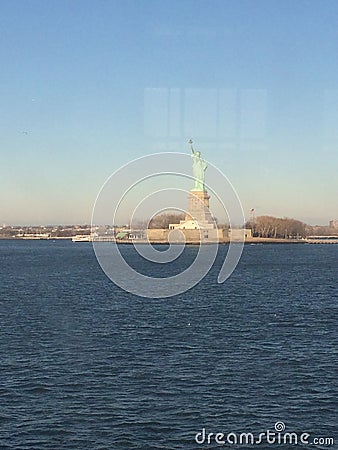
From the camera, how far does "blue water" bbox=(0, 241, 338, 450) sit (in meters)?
8.53

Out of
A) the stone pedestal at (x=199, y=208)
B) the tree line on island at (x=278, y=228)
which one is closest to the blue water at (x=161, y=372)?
the stone pedestal at (x=199, y=208)

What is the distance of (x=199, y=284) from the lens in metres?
26.8

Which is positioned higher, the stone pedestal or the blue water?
the stone pedestal

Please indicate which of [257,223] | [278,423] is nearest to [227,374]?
[278,423]

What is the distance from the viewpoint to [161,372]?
1089 cm

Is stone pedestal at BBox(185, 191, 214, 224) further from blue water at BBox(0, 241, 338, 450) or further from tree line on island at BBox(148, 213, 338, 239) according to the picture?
blue water at BBox(0, 241, 338, 450)

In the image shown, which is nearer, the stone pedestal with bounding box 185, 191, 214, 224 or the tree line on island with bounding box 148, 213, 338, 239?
the stone pedestal with bounding box 185, 191, 214, 224

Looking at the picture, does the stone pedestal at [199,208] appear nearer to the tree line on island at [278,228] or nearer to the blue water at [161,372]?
the tree line on island at [278,228]

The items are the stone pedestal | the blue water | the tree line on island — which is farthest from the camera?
the tree line on island

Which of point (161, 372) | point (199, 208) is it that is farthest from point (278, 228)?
point (161, 372)

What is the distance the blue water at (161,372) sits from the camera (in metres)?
8.53

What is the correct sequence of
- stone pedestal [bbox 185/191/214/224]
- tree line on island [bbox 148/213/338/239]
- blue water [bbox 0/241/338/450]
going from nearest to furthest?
blue water [bbox 0/241/338/450]
stone pedestal [bbox 185/191/214/224]
tree line on island [bbox 148/213/338/239]

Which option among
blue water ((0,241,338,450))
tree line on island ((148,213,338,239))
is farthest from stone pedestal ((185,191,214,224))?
blue water ((0,241,338,450))

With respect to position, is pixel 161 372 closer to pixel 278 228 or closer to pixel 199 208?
pixel 199 208
